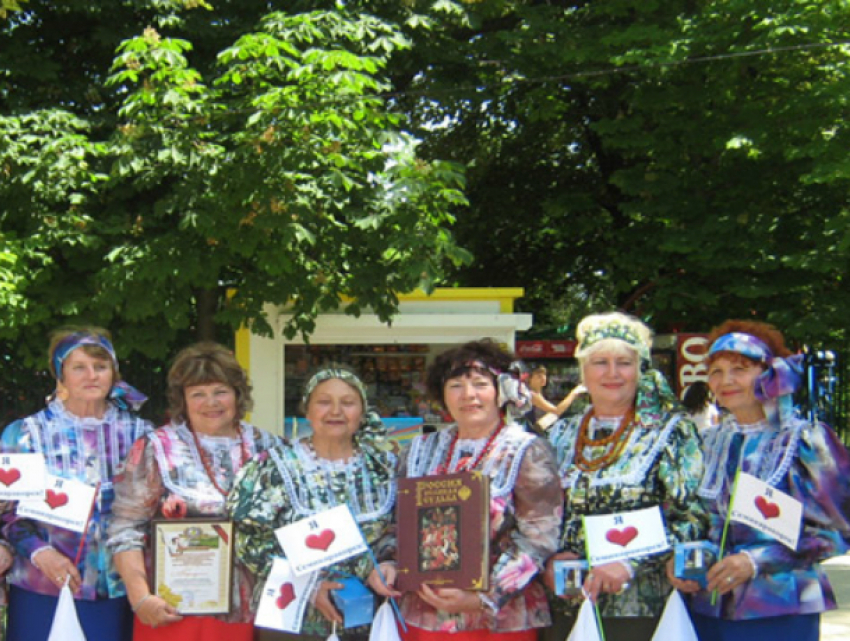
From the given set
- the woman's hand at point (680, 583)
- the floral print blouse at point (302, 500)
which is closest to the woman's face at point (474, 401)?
the floral print blouse at point (302, 500)

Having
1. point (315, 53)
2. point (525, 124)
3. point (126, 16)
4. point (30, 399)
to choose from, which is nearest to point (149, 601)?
point (315, 53)

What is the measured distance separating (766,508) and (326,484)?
1523 millimetres

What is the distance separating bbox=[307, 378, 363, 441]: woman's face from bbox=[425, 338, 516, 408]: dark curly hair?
0.30 metres

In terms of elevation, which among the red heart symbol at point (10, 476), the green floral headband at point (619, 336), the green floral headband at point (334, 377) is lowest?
the red heart symbol at point (10, 476)

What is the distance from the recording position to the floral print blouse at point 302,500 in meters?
3.51

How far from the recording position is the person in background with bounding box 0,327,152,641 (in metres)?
3.82

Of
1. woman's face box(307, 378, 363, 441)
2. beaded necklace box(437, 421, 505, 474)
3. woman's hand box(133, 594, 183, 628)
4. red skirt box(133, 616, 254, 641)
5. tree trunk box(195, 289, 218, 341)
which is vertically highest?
tree trunk box(195, 289, 218, 341)

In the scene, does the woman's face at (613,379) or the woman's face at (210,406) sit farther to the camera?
the woman's face at (210,406)

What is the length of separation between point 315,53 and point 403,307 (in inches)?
110

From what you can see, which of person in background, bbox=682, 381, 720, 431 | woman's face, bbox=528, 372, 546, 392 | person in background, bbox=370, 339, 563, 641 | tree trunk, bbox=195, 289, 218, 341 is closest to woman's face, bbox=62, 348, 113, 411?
person in background, bbox=370, 339, 563, 641

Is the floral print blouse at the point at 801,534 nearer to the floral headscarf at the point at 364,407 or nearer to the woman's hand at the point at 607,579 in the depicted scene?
the woman's hand at the point at 607,579

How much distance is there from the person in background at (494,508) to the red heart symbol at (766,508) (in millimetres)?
661

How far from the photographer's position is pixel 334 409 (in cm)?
362

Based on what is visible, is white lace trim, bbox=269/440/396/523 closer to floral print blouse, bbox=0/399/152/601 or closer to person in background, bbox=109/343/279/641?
person in background, bbox=109/343/279/641
